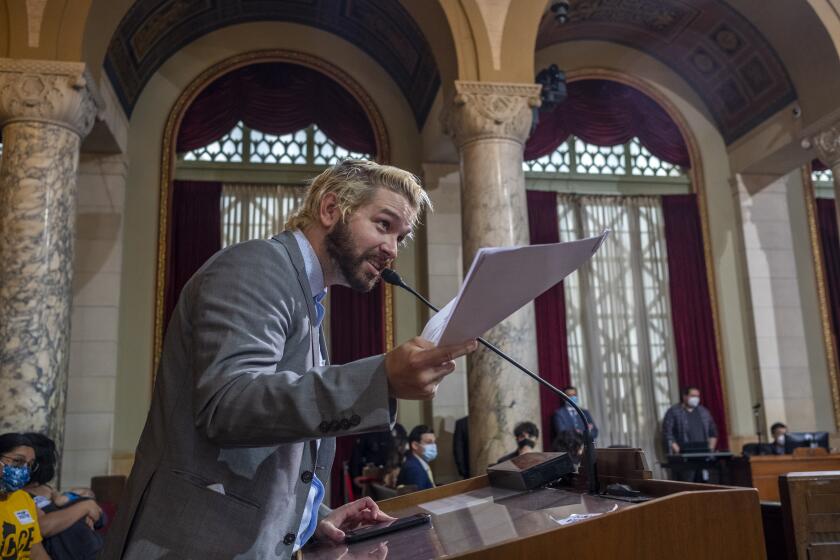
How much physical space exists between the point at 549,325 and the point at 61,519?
26.9 feet

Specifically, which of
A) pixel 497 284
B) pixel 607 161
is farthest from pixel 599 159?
pixel 497 284

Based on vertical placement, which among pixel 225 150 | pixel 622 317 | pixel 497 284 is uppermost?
pixel 225 150

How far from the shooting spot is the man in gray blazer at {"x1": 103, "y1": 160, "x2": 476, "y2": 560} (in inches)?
59.3

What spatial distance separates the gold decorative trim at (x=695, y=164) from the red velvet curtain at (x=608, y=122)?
8cm

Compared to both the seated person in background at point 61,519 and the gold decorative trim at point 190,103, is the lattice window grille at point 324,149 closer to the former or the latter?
the gold decorative trim at point 190,103

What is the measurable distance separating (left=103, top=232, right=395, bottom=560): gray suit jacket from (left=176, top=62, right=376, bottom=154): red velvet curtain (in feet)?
33.1

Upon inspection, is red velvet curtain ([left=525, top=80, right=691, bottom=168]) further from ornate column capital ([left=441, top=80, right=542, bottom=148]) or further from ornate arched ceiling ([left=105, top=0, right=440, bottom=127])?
ornate column capital ([left=441, top=80, right=542, bottom=148])

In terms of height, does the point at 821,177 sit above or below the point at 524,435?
above

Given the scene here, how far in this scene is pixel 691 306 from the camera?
467 inches

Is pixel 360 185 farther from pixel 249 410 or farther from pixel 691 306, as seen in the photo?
pixel 691 306

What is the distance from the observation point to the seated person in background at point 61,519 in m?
4.25

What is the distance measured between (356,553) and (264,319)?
551 millimetres

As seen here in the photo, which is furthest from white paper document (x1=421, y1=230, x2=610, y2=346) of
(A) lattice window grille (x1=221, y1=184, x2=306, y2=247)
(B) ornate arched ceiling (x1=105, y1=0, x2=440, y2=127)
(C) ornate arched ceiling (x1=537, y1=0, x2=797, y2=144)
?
(C) ornate arched ceiling (x1=537, y1=0, x2=797, y2=144)

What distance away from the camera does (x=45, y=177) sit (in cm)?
730
